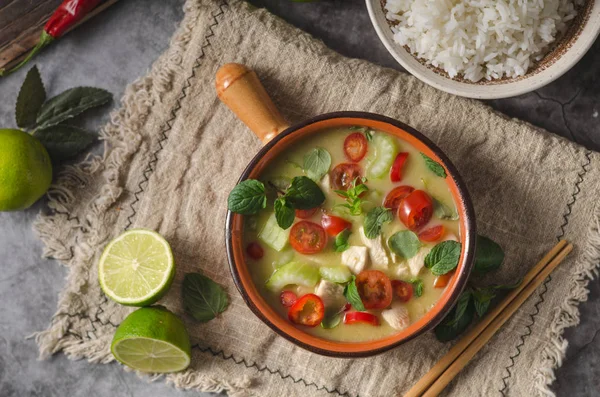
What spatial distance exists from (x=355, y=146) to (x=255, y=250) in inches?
18.0

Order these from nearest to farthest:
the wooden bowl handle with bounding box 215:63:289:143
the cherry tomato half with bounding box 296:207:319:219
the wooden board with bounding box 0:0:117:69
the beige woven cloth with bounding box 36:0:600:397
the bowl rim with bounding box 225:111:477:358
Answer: the bowl rim with bounding box 225:111:477:358
the cherry tomato half with bounding box 296:207:319:219
the wooden bowl handle with bounding box 215:63:289:143
the beige woven cloth with bounding box 36:0:600:397
the wooden board with bounding box 0:0:117:69

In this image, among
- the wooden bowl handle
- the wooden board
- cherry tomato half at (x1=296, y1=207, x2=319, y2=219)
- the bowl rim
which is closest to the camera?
the bowl rim

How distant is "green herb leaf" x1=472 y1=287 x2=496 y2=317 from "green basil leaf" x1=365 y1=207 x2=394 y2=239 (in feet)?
1.38

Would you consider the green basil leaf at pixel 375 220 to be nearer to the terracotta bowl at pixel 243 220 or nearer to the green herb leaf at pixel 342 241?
the green herb leaf at pixel 342 241

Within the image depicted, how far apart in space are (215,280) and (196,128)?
0.54 m

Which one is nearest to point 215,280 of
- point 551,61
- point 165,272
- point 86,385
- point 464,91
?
point 165,272

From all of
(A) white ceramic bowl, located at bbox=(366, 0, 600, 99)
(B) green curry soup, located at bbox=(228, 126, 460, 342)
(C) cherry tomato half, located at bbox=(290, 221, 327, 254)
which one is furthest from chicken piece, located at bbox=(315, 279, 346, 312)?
(A) white ceramic bowl, located at bbox=(366, 0, 600, 99)

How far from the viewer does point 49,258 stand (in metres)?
2.49

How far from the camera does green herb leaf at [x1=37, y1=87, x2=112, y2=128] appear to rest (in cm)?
246

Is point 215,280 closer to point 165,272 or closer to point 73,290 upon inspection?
point 165,272

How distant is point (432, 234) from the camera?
2125mm

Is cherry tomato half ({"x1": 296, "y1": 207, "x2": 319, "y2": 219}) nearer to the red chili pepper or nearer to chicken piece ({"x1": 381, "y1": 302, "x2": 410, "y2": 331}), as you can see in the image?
chicken piece ({"x1": 381, "y1": 302, "x2": 410, "y2": 331})

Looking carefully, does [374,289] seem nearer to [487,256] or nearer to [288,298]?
[288,298]

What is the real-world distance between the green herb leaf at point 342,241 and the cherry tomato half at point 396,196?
152mm
